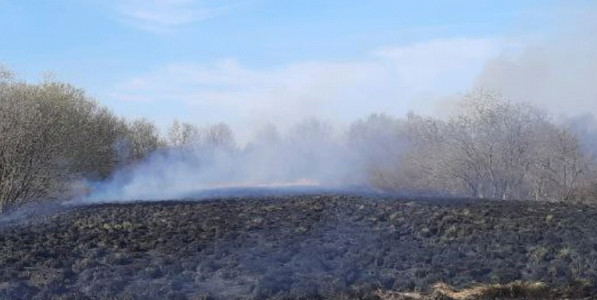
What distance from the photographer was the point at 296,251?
19.6 meters

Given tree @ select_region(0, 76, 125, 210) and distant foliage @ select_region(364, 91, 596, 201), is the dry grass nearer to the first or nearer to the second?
tree @ select_region(0, 76, 125, 210)

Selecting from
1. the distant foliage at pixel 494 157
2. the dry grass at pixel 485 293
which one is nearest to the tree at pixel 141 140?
the distant foliage at pixel 494 157

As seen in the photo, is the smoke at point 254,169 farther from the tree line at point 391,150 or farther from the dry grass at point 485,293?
the dry grass at point 485,293

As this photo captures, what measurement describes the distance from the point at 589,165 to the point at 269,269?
36119 millimetres

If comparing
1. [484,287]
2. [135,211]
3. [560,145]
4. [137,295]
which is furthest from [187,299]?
[560,145]

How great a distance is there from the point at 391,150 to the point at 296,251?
3506cm

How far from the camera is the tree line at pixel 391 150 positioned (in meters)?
38.8

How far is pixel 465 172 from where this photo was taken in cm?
5156

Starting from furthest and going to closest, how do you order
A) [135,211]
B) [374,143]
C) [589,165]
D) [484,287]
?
[374,143], [589,165], [135,211], [484,287]

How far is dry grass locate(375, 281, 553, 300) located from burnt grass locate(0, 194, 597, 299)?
348 millimetres

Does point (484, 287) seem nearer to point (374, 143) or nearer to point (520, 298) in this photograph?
point (520, 298)

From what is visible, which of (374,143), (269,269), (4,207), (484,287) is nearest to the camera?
(484,287)

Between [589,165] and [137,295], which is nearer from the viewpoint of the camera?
[137,295]

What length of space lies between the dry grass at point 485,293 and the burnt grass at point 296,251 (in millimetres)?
348
